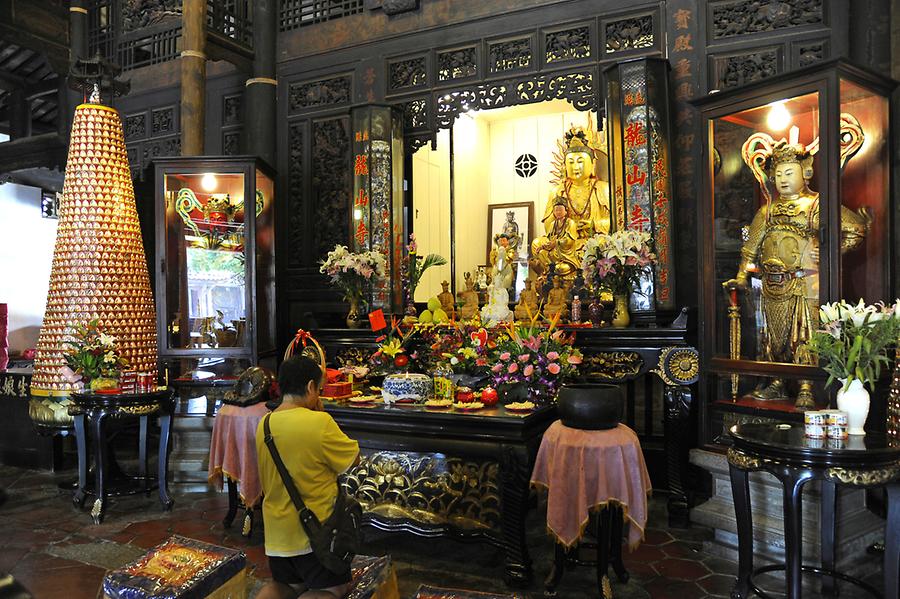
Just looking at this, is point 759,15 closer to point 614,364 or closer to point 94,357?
point 614,364

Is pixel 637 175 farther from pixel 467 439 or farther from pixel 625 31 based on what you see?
pixel 467 439

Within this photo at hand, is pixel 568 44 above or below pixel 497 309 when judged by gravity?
above

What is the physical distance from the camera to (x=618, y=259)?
197 inches

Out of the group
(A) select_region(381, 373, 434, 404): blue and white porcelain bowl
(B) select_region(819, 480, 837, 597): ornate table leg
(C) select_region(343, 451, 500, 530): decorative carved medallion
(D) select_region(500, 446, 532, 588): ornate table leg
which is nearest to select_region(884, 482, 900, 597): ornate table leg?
(B) select_region(819, 480, 837, 597): ornate table leg

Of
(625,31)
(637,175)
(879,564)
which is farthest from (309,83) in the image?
A: (879,564)

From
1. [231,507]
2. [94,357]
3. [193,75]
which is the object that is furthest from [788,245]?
[193,75]

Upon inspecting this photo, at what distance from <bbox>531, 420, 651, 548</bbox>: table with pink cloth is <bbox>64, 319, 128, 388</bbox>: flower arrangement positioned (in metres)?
3.64

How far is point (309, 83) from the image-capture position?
731cm

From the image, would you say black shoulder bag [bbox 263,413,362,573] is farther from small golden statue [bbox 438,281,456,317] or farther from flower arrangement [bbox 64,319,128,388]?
small golden statue [bbox 438,281,456,317]

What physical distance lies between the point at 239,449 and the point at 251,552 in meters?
0.61

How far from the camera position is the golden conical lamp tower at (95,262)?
5555 mm

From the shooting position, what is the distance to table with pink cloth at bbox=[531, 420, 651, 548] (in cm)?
311

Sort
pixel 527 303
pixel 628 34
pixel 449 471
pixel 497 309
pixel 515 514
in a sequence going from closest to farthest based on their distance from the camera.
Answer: pixel 515 514
pixel 449 471
pixel 497 309
pixel 628 34
pixel 527 303

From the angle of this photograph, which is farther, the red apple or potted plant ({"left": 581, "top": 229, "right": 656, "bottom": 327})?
potted plant ({"left": 581, "top": 229, "right": 656, "bottom": 327})
